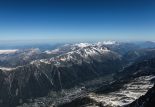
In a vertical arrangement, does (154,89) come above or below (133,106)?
above

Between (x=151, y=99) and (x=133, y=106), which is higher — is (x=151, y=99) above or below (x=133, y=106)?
above

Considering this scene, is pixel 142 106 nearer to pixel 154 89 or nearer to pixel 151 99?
pixel 151 99

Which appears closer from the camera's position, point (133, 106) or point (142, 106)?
point (142, 106)

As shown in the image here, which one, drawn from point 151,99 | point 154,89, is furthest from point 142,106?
point 154,89

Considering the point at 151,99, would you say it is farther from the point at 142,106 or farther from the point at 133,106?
the point at 133,106

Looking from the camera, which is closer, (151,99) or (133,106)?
(151,99)
